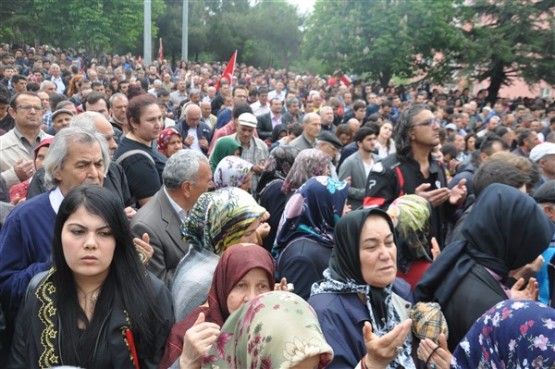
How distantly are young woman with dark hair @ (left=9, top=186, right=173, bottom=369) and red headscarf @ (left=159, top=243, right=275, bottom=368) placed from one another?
5cm

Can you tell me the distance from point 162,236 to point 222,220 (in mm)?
740

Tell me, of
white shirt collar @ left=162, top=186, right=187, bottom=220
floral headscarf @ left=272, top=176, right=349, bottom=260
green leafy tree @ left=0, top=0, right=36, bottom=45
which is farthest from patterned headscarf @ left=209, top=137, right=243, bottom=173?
green leafy tree @ left=0, top=0, right=36, bottom=45

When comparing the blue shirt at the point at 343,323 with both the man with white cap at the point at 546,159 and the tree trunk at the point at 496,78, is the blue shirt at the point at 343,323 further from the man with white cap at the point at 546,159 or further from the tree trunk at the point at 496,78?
the tree trunk at the point at 496,78

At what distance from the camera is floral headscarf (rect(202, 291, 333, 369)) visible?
2303 mm

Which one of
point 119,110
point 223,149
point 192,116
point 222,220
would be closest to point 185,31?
point 192,116

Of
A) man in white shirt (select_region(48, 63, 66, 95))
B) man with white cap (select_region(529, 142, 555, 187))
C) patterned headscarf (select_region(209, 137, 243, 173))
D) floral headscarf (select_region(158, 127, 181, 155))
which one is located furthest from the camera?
man in white shirt (select_region(48, 63, 66, 95))

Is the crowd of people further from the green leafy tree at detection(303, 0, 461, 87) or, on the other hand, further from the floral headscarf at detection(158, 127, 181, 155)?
the green leafy tree at detection(303, 0, 461, 87)

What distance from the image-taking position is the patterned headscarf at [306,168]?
5336 millimetres

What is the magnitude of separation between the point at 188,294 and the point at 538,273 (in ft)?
6.39

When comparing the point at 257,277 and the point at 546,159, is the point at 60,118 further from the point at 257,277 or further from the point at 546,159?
the point at 546,159

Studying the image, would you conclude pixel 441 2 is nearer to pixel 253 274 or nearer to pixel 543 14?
pixel 543 14

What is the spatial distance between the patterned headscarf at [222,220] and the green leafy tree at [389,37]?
92.7 feet

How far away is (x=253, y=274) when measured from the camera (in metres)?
3.02

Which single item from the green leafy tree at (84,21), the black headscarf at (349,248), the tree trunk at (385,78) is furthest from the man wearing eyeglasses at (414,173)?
the green leafy tree at (84,21)
